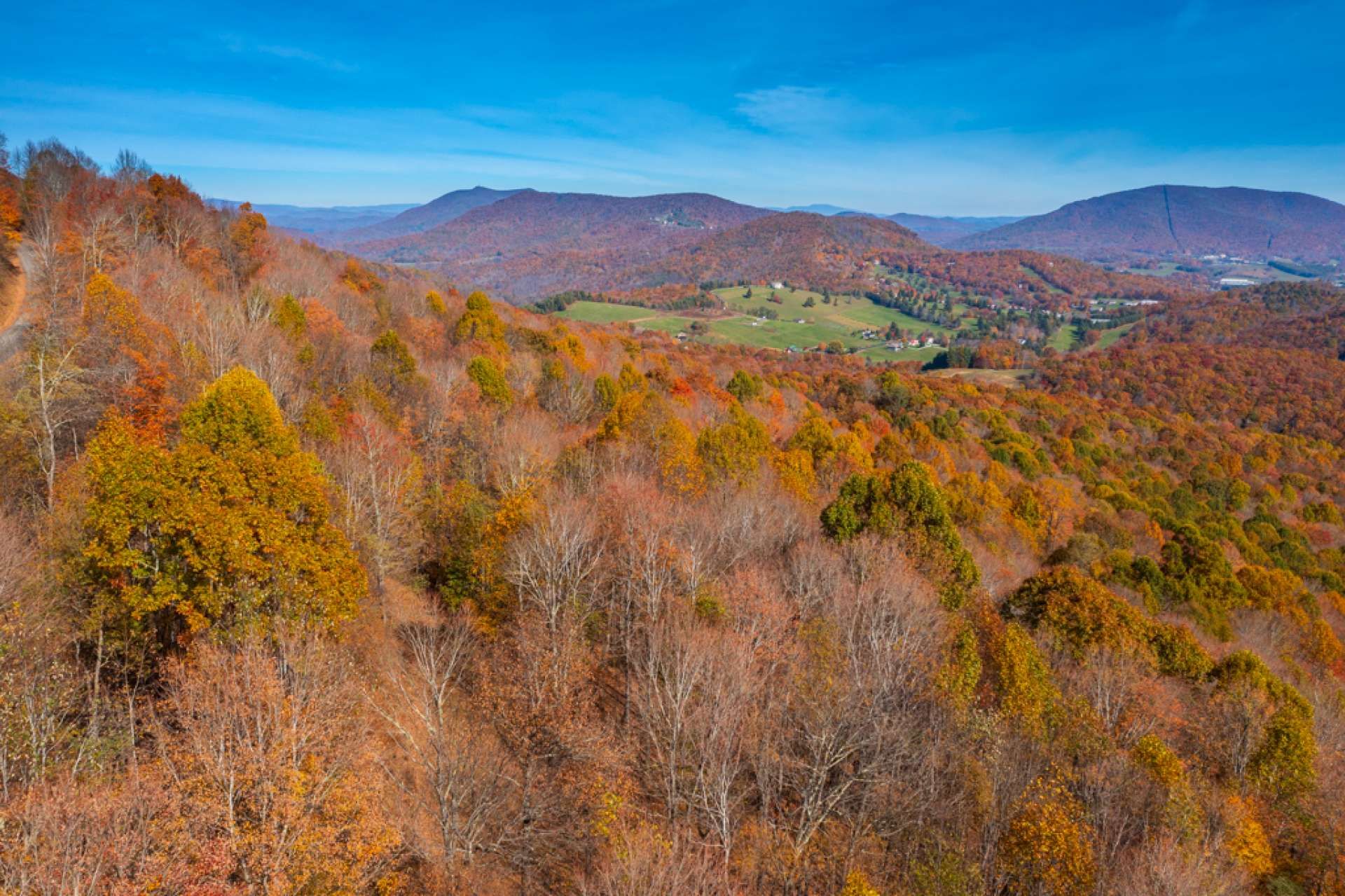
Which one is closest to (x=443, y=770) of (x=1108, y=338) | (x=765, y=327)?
(x=765, y=327)

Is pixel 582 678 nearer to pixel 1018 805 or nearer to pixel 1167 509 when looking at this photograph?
pixel 1018 805

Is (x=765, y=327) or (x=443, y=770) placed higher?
(x=765, y=327)

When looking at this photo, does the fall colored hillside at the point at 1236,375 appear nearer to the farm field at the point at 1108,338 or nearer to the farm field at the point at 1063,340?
the farm field at the point at 1108,338

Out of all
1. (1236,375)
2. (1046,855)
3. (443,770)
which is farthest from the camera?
(1236,375)

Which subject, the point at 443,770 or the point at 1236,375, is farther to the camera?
the point at 1236,375

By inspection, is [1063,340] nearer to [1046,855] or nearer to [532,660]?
[1046,855]

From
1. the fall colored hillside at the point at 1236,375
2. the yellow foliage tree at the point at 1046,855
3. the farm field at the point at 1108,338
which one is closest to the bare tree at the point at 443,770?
the yellow foliage tree at the point at 1046,855

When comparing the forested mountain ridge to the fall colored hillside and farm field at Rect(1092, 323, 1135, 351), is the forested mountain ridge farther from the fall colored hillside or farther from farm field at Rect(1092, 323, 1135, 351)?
farm field at Rect(1092, 323, 1135, 351)

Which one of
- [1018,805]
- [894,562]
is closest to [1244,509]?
[894,562]

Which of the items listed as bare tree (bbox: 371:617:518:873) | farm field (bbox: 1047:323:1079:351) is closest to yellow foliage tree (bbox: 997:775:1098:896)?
bare tree (bbox: 371:617:518:873)
